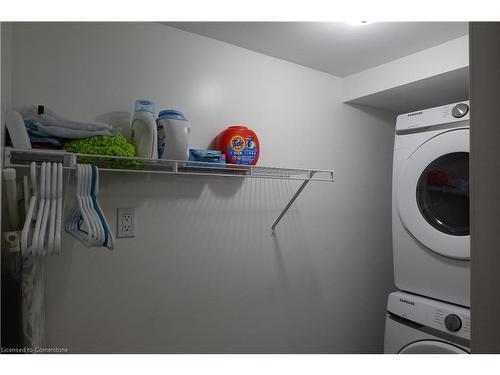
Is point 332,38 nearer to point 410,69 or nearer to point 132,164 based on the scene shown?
point 410,69

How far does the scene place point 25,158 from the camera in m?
1.08

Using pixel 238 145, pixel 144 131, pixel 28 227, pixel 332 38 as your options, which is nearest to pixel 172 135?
pixel 144 131

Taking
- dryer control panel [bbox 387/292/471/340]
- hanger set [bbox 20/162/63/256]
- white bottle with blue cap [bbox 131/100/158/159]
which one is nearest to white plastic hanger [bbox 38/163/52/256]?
hanger set [bbox 20/162/63/256]

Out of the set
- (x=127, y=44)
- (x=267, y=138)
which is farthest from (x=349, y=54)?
(x=127, y=44)

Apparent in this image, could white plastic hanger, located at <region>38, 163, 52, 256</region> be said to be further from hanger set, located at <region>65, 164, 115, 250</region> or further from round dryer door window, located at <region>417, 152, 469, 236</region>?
round dryer door window, located at <region>417, 152, 469, 236</region>

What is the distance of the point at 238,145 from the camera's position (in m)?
1.58

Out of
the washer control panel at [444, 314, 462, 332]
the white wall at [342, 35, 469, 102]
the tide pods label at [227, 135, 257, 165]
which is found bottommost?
the washer control panel at [444, 314, 462, 332]

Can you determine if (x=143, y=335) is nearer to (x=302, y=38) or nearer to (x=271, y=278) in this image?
(x=271, y=278)

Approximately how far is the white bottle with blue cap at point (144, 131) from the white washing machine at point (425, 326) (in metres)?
1.48

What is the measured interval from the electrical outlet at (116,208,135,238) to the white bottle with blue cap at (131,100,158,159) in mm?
265

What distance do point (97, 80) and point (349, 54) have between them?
127 centimetres

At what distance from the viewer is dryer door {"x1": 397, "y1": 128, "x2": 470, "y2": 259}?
1624mm

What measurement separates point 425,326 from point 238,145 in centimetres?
129

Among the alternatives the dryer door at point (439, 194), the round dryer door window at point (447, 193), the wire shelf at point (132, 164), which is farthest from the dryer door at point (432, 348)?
the wire shelf at point (132, 164)
